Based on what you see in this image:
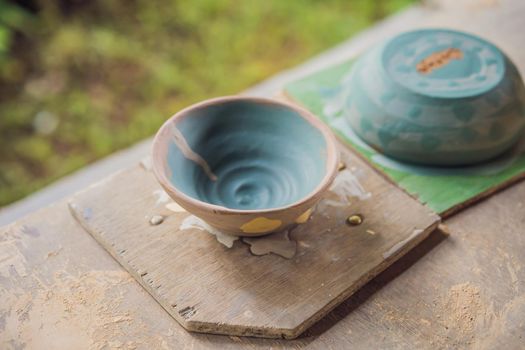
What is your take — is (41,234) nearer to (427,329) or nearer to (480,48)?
(427,329)

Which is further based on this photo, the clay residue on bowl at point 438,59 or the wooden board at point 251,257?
the clay residue on bowl at point 438,59

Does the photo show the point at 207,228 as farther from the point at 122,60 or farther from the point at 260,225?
the point at 122,60

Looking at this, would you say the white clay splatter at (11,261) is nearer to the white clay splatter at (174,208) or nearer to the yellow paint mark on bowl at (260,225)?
the white clay splatter at (174,208)

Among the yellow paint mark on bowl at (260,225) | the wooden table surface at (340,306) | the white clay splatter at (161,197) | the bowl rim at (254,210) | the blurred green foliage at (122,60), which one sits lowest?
the blurred green foliage at (122,60)

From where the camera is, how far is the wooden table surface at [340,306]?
1146mm

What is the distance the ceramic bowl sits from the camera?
126 centimetres

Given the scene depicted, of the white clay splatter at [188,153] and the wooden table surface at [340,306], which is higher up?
the white clay splatter at [188,153]

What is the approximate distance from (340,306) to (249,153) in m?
0.46

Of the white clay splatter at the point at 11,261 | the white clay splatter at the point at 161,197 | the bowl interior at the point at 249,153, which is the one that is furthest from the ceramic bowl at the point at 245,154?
the white clay splatter at the point at 11,261

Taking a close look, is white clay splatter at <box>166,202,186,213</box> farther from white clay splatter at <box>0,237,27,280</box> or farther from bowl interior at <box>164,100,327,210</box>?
white clay splatter at <box>0,237,27,280</box>

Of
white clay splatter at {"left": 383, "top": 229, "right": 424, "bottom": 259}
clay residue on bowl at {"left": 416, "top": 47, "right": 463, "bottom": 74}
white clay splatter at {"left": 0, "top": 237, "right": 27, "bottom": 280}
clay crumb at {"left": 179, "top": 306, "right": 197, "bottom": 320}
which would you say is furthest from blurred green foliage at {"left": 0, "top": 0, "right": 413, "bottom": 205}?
white clay splatter at {"left": 383, "top": 229, "right": 424, "bottom": 259}

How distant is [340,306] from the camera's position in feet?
4.00

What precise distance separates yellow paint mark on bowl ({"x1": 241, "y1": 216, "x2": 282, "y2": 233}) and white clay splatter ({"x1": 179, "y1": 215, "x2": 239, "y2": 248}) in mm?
99

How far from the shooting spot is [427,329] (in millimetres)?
1166
